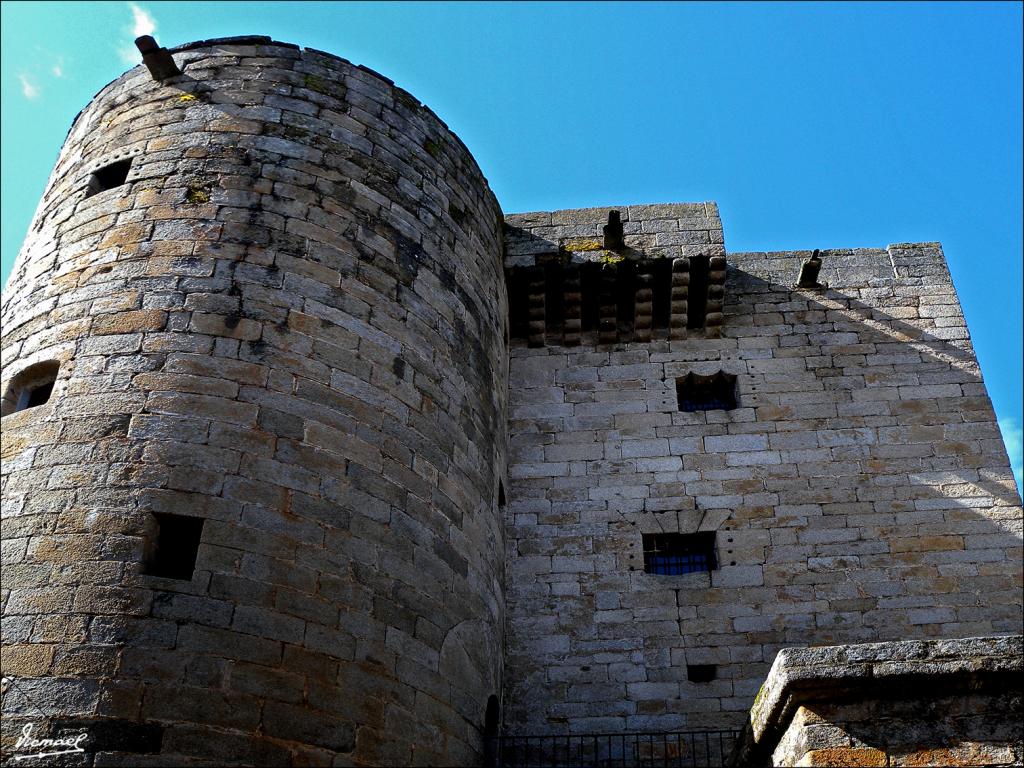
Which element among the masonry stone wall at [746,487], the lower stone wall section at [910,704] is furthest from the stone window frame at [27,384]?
the lower stone wall section at [910,704]

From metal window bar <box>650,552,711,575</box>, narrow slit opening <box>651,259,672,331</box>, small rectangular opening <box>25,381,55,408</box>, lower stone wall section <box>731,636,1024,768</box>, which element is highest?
narrow slit opening <box>651,259,672,331</box>

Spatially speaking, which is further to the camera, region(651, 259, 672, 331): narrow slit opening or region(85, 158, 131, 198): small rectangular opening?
region(651, 259, 672, 331): narrow slit opening

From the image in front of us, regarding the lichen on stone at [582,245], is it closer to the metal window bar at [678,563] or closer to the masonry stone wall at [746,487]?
the masonry stone wall at [746,487]

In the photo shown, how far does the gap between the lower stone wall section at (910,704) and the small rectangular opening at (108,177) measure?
5543 mm

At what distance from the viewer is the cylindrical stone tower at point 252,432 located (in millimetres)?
5020

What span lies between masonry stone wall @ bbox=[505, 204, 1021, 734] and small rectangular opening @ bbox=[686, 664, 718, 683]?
1.9 inches

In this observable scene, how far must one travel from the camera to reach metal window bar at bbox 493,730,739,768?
23.7 ft

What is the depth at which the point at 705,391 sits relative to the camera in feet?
31.5

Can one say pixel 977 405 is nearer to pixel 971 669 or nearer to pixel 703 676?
pixel 703 676

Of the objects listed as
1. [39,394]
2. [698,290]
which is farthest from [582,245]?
[39,394]

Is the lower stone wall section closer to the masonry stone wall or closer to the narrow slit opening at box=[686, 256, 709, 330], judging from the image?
the masonry stone wall

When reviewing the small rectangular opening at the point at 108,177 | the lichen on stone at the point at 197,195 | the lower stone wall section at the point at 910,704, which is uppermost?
the small rectangular opening at the point at 108,177

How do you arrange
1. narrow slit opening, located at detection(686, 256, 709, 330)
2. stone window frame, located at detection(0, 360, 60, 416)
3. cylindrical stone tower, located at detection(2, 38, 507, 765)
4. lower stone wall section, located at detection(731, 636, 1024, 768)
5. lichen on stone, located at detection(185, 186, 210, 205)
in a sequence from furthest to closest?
1. narrow slit opening, located at detection(686, 256, 709, 330)
2. lichen on stone, located at detection(185, 186, 210, 205)
3. stone window frame, located at detection(0, 360, 60, 416)
4. cylindrical stone tower, located at detection(2, 38, 507, 765)
5. lower stone wall section, located at detection(731, 636, 1024, 768)

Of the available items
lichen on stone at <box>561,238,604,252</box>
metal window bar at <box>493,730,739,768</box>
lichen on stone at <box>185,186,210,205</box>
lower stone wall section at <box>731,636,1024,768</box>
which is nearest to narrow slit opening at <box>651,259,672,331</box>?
lichen on stone at <box>561,238,604,252</box>
